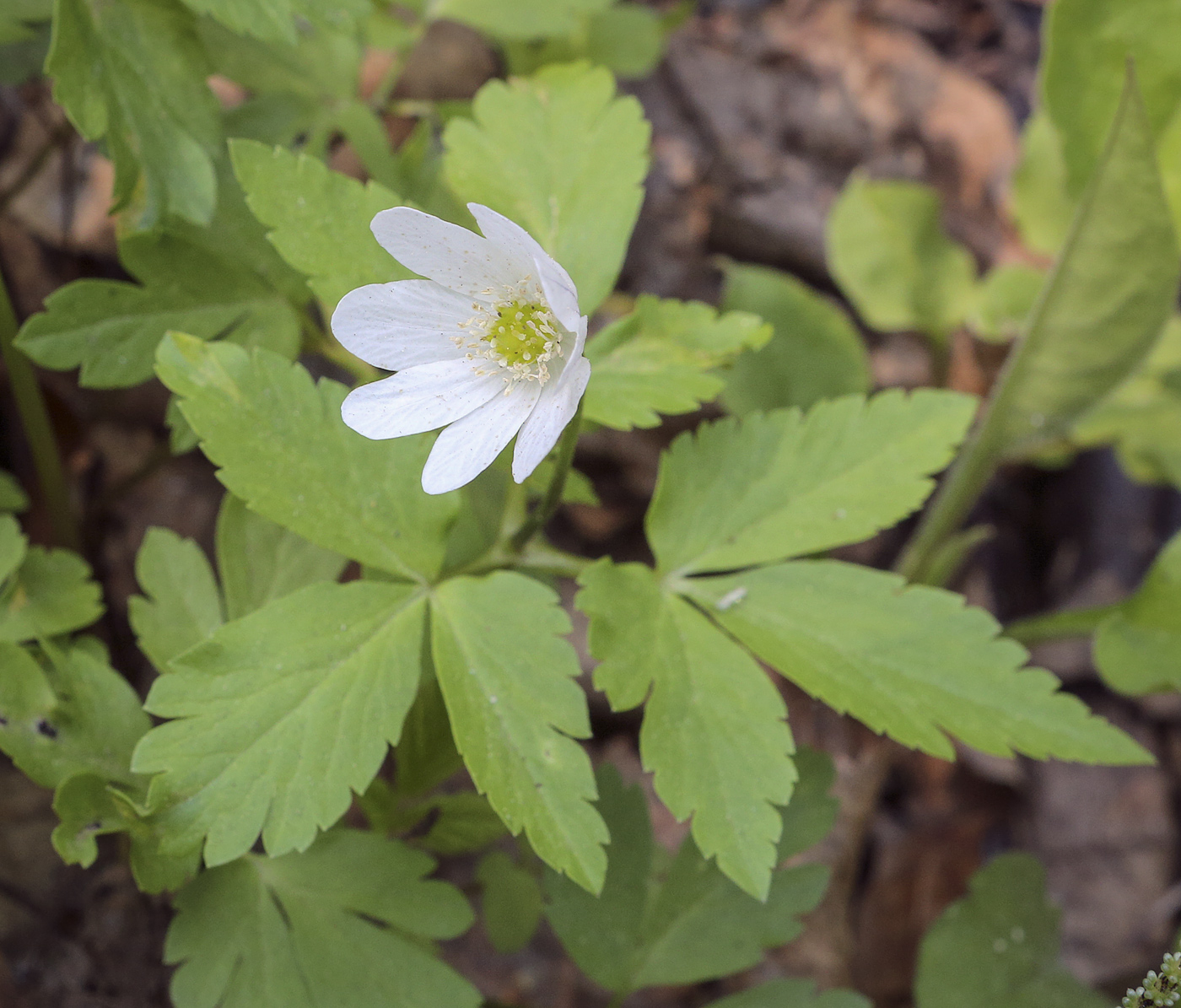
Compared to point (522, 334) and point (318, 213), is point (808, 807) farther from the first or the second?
point (318, 213)

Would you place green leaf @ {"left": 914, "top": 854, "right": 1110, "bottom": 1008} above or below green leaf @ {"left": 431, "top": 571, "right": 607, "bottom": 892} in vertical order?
below

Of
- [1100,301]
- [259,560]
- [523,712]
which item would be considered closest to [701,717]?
[523,712]

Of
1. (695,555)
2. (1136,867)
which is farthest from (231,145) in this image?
(1136,867)

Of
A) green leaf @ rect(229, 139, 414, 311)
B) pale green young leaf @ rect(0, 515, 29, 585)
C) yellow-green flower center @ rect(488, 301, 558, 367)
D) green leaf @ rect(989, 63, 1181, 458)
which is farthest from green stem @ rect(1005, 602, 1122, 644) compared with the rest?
pale green young leaf @ rect(0, 515, 29, 585)

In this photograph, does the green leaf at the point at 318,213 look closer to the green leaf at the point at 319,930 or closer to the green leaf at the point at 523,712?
the green leaf at the point at 523,712

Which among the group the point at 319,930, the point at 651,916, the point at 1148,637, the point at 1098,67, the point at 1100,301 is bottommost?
the point at 651,916

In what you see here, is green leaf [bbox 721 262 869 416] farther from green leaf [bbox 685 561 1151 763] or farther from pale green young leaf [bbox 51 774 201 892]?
pale green young leaf [bbox 51 774 201 892]

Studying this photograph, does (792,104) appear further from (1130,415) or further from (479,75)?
(1130,415)
